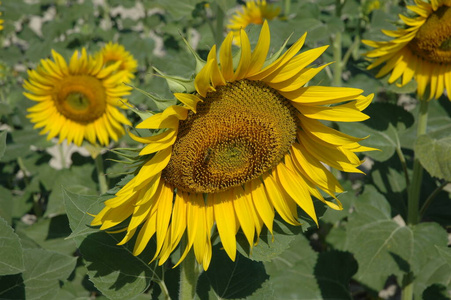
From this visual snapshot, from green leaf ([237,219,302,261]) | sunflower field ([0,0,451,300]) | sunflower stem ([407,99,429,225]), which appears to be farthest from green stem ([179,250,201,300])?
sunflower stem ([407,99,429,225])

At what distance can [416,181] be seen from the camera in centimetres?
232

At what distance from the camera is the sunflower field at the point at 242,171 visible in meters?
1.25

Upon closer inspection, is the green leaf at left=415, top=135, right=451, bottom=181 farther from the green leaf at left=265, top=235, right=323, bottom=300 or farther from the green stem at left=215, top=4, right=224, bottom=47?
the green stem at left=215, top=4, right=224, bottom=47

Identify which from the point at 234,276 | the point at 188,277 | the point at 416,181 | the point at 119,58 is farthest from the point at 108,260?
the point at 119,58

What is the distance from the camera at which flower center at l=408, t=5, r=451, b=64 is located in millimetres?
1954

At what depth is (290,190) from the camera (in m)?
1.42

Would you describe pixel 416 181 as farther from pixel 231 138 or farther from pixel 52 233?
pixel 52 233

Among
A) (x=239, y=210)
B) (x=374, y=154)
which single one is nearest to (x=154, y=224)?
(x=239, y=210)

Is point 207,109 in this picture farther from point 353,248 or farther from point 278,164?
point 353,248

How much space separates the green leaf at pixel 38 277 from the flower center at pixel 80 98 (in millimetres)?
1077

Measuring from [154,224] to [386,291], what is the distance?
219 cm

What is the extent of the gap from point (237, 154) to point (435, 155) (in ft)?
3.24


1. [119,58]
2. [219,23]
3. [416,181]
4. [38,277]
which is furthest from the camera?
[119,58]

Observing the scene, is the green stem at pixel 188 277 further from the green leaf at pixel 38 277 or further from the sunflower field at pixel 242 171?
the green leaf at pixel 38 277
